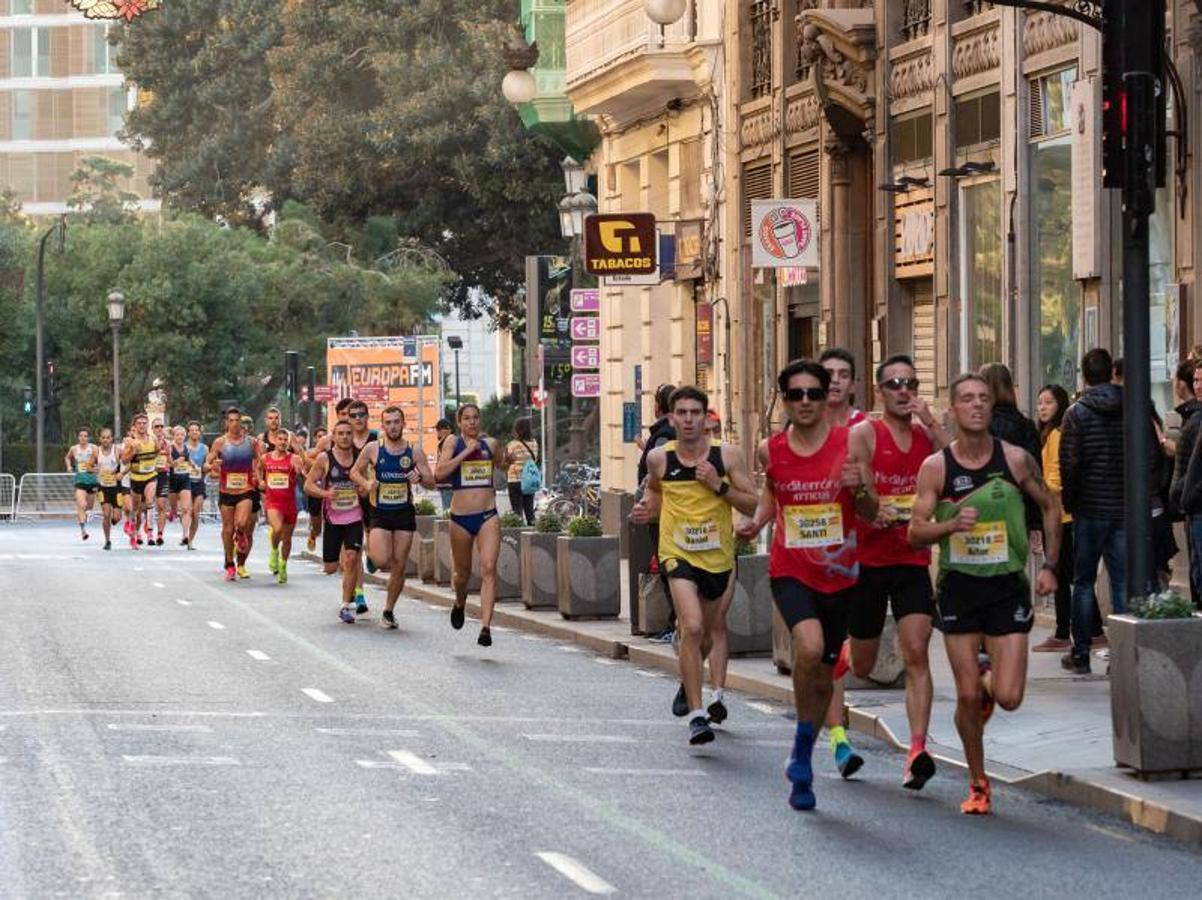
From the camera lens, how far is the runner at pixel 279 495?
32250 mm

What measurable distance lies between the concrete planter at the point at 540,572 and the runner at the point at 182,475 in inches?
689

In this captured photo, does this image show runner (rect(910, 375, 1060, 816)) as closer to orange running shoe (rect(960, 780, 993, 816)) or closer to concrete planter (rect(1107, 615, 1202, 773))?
orange running shoe (rect(960, 780, 993, 816))

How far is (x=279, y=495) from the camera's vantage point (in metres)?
32.4

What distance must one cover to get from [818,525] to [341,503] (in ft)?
45.5

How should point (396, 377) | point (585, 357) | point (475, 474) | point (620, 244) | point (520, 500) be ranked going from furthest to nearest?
point (396, 377), point (520, 500), point (585, 357), point (620, 244), point (475, 474)

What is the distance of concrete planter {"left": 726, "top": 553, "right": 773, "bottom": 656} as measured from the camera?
19469 millimetres

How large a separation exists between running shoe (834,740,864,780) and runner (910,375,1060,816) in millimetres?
984

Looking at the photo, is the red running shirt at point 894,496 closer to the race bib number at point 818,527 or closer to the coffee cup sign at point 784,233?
the race bib number at point 818,527

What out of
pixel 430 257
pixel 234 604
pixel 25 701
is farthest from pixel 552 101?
pixel 25 701

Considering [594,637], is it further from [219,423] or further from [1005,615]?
[219,423]

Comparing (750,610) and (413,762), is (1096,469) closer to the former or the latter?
(750,610)

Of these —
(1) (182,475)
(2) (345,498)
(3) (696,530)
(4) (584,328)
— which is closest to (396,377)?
(1) (182,475)

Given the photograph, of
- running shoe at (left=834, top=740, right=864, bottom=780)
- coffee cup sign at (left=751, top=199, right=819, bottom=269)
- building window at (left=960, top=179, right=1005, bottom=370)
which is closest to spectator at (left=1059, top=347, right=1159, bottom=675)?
running shoe at (left=834, top=740, right=864, bottom=780)

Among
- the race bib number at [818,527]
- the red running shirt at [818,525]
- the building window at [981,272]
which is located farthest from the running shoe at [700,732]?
the building window at [981,272]
